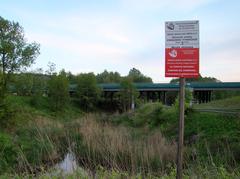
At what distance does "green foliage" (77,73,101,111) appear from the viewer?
220ft

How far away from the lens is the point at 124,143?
11578mm

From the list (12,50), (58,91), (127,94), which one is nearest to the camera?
(12,50)

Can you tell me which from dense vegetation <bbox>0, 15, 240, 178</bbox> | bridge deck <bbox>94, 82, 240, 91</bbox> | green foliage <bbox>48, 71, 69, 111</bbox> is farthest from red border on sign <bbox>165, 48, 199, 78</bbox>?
green foliage <bbox>48, 71, 69, 111</bbox>

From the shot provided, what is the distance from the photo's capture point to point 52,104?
53.6m

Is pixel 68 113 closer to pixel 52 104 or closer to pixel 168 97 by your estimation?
pixel 52 104

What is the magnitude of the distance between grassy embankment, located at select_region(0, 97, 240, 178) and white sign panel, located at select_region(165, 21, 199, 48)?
2627mm

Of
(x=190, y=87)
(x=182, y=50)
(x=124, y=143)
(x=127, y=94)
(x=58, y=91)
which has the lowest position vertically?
(x=127, y=94)

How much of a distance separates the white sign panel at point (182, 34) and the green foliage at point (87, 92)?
205 ft

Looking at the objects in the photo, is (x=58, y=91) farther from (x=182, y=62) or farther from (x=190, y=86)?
(x=182, y=62)

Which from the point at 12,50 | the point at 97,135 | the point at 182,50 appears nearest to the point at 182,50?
the point at 182,50

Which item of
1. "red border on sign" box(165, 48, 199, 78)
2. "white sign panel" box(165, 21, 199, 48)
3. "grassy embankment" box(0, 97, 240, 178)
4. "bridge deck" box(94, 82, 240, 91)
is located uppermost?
"white sign panel" box(165, 21, 199, 48)

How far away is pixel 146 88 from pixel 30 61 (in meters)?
43.5

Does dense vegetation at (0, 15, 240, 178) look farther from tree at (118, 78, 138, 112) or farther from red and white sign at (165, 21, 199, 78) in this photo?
tree at (118, 78, 138, 112)

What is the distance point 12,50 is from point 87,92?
37603 mm
